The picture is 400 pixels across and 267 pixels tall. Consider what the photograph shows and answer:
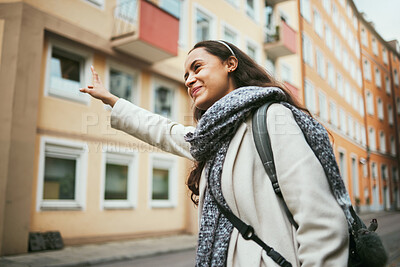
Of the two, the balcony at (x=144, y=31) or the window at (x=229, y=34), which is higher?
the window at (x=229, y=34)

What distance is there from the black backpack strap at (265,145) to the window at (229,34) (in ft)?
44.8

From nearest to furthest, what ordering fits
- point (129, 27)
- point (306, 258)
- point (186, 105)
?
point (306, 258) < point (129, 27) < point (186, 105)

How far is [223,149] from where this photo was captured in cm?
133

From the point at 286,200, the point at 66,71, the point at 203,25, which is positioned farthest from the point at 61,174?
the point at 286,200

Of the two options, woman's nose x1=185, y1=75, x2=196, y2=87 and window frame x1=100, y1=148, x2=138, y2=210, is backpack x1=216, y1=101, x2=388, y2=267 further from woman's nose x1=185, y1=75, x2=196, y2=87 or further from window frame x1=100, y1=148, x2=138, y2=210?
window frame x1=100, y1=148, x2=138, y2=210

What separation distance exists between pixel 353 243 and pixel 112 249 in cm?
784

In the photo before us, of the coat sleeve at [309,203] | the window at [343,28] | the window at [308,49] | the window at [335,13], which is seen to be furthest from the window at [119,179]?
the coat sleeve at [309,203]

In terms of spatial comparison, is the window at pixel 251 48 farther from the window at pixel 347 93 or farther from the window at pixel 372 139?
the window at pixel 372 139

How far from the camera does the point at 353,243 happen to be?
1.14 m

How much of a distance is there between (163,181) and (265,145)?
10.8 m

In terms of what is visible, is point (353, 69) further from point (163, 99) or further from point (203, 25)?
point (203, 25)

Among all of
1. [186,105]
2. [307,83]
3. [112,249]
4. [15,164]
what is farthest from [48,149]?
[307,83]

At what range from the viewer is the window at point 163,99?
1171 cm

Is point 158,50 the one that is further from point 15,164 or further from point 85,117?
point 15,164
